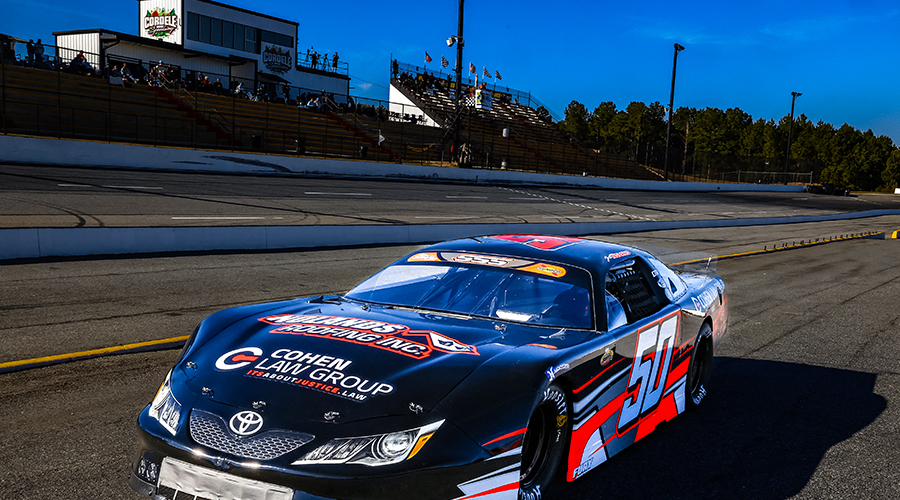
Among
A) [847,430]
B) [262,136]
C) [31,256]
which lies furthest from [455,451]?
[262,136]

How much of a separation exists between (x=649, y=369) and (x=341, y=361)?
2027 millimetres

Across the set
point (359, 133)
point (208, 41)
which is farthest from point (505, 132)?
point (208, 41)

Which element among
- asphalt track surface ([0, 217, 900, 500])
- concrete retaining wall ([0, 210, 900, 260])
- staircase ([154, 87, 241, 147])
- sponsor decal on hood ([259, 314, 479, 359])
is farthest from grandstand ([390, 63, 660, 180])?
sponsor decal on hood ([259, 314, 479, 359])

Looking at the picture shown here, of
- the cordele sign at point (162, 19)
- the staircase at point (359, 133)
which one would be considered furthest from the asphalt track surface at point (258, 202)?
the cordele sign at point (162, 19)

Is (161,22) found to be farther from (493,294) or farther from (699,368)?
(493,294)

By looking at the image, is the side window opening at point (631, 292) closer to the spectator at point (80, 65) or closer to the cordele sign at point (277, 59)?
the spectator at point (80, 65)

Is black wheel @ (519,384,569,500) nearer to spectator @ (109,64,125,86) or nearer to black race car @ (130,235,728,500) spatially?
black race car @ (130,235,728,500)

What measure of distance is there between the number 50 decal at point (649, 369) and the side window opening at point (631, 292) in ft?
0.38

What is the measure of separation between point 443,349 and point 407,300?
989 millimetres

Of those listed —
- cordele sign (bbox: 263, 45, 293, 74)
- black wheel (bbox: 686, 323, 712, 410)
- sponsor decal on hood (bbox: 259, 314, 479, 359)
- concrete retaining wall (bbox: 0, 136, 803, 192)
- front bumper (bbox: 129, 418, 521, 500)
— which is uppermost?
cordele sign (bbox: 263, 45, 293, 74)

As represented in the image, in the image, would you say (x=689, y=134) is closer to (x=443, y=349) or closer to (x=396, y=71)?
(x=396, y=71)

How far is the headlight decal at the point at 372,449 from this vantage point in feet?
8.08

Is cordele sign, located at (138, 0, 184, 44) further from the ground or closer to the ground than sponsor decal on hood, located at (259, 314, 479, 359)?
further from the ground

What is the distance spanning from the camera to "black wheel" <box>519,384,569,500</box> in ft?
10.0
